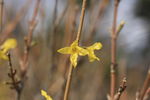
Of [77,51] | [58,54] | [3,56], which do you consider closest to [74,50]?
[77,51]

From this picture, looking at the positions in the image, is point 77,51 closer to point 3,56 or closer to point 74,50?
point 74,50

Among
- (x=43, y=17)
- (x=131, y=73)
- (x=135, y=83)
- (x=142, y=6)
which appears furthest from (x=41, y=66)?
(x=142, y=6)

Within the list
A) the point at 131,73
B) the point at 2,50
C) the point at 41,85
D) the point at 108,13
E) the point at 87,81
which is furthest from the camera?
the point at 131,73

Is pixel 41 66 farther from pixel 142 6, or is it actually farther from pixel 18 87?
pixel 142 6

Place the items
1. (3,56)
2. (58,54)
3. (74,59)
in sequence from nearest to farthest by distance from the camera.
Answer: (74,59) → (3,56) → (58,54)

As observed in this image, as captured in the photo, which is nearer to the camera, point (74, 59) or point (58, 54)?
point (74, 59)

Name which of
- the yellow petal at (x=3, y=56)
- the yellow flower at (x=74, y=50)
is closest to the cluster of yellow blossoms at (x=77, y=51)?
the yellow flower at (x=74, y=50)

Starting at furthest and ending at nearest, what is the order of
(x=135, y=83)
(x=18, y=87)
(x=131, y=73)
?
1. (x=131, y=73)
2. (x=135, y=83)
3. (x=18, y=87)

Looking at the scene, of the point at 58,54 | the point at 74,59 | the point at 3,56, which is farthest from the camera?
the point at 58,54

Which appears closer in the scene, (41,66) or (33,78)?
(33,78)

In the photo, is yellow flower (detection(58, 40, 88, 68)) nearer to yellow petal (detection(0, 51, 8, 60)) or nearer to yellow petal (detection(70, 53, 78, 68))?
yellow petal (detection(70, 53, 78, 68))

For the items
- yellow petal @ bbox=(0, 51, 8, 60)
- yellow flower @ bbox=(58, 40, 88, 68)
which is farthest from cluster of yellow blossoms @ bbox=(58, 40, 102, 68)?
yellow petal @ bbox=(0, 51, 8, 60)
